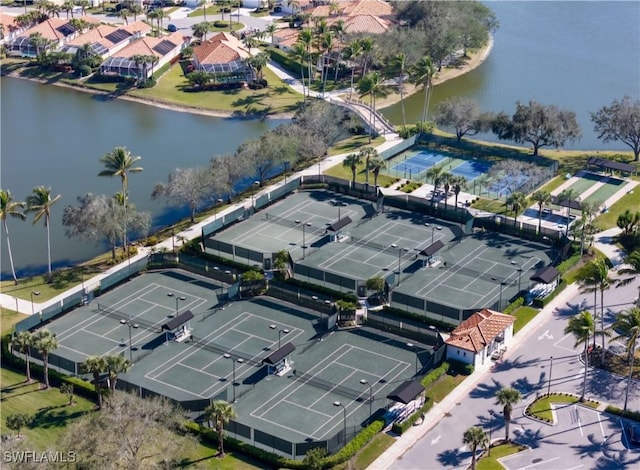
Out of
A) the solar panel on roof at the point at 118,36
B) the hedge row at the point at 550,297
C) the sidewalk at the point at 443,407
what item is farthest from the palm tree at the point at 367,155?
the solar panel on roof at the point at 118,36

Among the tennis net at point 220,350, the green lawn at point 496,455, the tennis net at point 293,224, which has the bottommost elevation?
the tennis net at point 220,350

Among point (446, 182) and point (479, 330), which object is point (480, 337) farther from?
point (446, 182)

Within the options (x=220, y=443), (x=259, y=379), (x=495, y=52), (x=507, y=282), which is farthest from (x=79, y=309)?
(x=495, y=52)

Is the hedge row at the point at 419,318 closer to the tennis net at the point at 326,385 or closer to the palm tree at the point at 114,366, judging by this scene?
the tennis net at the point at 326,385

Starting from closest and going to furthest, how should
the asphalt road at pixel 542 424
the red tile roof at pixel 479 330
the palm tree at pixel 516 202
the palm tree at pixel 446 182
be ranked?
the asphalt road at pixel 542 424
the red tile roof at pixel 479 330
the palm tree at pixel 516 202
the palm tree at pixel 446 182

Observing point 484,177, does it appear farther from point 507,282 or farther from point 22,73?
point 22,73

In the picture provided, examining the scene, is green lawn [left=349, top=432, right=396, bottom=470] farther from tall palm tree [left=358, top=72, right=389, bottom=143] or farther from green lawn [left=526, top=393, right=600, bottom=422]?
tall palm tree [left=358, top=72, right=389, bottom=143]

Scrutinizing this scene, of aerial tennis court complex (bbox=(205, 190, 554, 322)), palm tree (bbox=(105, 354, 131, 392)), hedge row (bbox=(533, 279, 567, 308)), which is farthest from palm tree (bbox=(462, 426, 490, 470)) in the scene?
palm tree (bbox=(105, 354, 131, 392))
